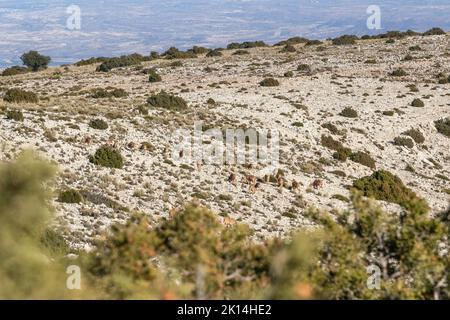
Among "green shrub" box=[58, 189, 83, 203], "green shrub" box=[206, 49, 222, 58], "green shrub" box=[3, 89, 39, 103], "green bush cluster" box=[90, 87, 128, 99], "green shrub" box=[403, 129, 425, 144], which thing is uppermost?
"green shrub" box=[206, 49, 222, 58]

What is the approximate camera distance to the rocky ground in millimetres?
25406

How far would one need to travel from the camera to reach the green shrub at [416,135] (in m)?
43.4

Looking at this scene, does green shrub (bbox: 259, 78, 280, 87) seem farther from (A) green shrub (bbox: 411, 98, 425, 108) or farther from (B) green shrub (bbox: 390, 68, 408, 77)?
(B) green shrub (bbox: 390, 68, 408, 77)

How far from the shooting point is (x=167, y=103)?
42.1m

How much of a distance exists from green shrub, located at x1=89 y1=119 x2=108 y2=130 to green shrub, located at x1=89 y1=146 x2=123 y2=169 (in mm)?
4554

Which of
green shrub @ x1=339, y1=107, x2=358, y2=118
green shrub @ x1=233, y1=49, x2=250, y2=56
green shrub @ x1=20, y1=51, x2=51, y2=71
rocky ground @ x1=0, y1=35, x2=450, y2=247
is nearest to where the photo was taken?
rocky ground @ x1=0, y1=35, x2=450, y2=247

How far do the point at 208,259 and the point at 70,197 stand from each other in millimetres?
14106

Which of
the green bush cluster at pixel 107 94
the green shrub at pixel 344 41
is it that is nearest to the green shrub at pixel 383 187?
the green bush cluster at pixel 107 94

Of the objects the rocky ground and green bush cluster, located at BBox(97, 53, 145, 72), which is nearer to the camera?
the rocky ground

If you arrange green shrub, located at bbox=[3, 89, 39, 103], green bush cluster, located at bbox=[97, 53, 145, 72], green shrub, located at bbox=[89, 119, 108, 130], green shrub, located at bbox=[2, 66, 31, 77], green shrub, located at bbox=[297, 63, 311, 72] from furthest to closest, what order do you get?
green shrub, located at bbox=[2, 66, 31, 77] < green bush cluster, located at bbox=[97, 53, 145, 72] < green shrub, located at bbox=[297, 63, 311, 72] < green shrub, located at bbox=[3, 89, 39, 103] < green shrub, located at bbox=[89, 119, 108, 130]

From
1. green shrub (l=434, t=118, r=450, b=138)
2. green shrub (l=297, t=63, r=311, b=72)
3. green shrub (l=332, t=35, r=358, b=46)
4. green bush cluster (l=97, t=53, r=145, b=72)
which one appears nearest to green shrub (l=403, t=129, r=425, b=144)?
green shrub (l=434, t=118, r=450, b=138)

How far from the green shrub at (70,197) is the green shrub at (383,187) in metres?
16.9
